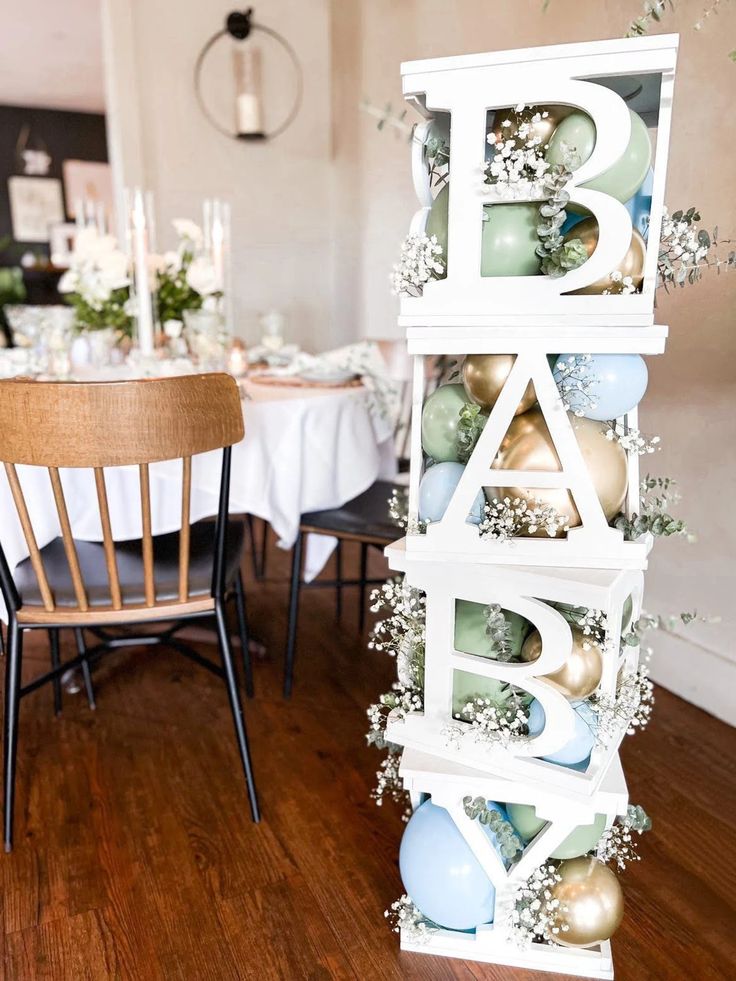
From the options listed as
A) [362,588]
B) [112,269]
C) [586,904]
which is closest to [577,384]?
[586,904]

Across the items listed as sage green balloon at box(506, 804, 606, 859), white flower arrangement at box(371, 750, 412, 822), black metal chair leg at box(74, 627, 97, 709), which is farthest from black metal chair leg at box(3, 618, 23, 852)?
sage green balloon at box(506, 804, 606, 859)

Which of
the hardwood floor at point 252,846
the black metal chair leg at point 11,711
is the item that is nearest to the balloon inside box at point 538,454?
the hardwood floor at point 252,846

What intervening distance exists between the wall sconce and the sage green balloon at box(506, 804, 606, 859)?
3.34 meters

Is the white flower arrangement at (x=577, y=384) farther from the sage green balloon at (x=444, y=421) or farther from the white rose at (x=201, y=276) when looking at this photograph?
the white rose at (x=201, y=276)

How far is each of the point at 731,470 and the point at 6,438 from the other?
152 centimetres

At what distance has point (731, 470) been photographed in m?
1.74

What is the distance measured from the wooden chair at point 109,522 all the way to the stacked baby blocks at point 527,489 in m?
0.40

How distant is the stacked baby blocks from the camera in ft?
2.98

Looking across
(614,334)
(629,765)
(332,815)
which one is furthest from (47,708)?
(614,334)

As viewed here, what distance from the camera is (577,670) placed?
103 cm

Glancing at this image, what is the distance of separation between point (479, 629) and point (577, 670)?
0.14m

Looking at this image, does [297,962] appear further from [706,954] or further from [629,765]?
[629,765]

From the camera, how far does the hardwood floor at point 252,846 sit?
1149mm

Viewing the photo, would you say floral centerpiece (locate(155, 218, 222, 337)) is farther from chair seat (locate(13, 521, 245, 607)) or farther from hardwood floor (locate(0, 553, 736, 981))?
hardwood floor (locate(0, 553, 736, 981))
